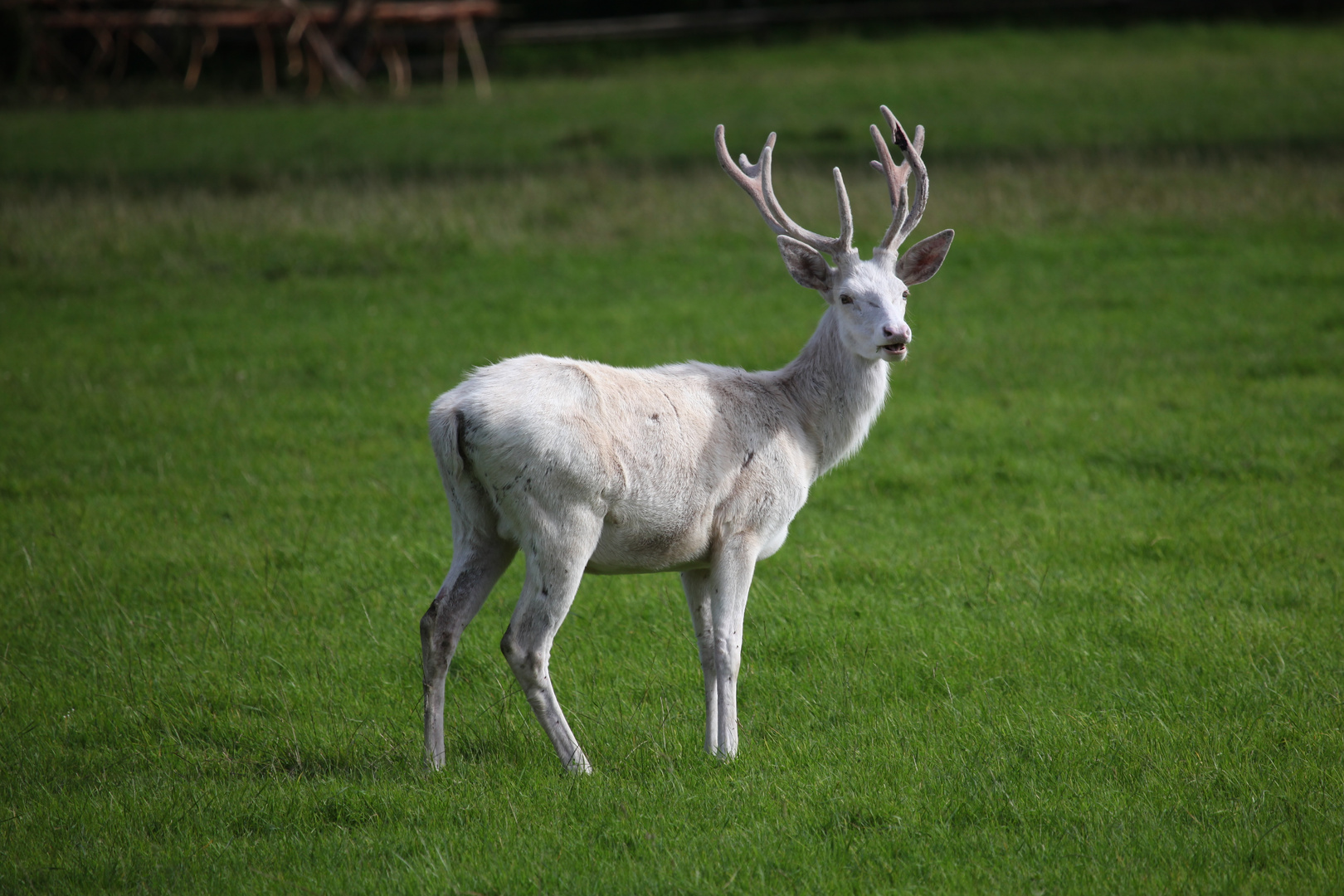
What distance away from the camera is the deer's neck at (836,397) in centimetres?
595

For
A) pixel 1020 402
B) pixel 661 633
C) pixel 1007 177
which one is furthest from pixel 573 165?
pixel 661 633

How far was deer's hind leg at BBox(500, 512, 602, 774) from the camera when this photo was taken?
4.89 m

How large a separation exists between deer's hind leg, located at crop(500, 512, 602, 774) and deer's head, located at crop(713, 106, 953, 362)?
1.61 metres

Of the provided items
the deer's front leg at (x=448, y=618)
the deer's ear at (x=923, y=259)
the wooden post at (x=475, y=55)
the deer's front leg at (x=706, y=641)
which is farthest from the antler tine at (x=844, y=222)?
the wooden post at (x=475, y=55)

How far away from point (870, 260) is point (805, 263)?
308 mm

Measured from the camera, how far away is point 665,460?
17.0 feet

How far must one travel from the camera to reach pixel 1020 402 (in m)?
10.7

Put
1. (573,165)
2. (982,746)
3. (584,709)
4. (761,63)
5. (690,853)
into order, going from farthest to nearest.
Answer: (761,63) → (573,165) → (584,709) → (982,746) → (690,853)

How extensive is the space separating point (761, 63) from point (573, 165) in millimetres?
13577

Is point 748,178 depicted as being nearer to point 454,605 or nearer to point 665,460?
point 665,460

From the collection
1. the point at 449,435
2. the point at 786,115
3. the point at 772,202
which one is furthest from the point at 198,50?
the point at 449,435

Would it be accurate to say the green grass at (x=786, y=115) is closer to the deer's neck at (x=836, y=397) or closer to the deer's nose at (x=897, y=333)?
the deer's neck at (x=836, y=397)

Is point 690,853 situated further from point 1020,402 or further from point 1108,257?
point 1108,257

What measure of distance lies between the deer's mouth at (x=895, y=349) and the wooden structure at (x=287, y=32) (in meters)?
25.7
